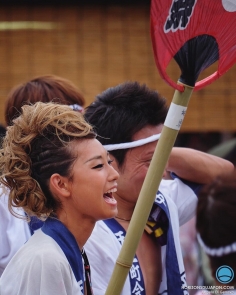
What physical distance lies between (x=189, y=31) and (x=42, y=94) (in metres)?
1.26

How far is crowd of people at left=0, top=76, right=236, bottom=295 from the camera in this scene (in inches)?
75.3

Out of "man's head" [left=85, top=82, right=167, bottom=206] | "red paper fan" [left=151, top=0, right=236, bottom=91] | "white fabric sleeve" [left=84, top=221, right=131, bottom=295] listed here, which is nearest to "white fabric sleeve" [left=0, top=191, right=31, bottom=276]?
"white fabric sleeve" [left=84, top=221, right=131, bottom=295]

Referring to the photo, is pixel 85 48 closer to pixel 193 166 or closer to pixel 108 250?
pixel 193 166

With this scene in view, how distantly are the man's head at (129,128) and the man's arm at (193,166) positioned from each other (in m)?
0.31

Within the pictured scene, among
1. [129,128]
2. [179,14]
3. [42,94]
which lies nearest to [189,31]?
[179,14]

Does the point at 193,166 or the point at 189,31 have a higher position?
the point at 189,31

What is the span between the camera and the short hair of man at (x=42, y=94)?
9.91 ft

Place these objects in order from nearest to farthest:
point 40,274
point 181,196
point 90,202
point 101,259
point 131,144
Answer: point 40,274 < point 90,202 < point 101,259 < point 131,144 < point 181,196

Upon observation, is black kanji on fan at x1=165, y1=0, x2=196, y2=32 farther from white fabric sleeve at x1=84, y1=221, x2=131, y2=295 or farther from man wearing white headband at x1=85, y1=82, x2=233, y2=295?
white fabric sleeve at x1=84, y1=221, x2=131, y2=295

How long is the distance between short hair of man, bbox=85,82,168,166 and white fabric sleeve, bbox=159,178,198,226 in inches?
14.9

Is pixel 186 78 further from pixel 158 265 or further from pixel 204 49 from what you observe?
pixel 158 265

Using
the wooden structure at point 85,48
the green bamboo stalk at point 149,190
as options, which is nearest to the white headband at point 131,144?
the green bamboo stalk at point 149,190

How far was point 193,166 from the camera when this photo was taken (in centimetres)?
297

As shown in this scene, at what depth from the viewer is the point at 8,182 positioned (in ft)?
7.05
